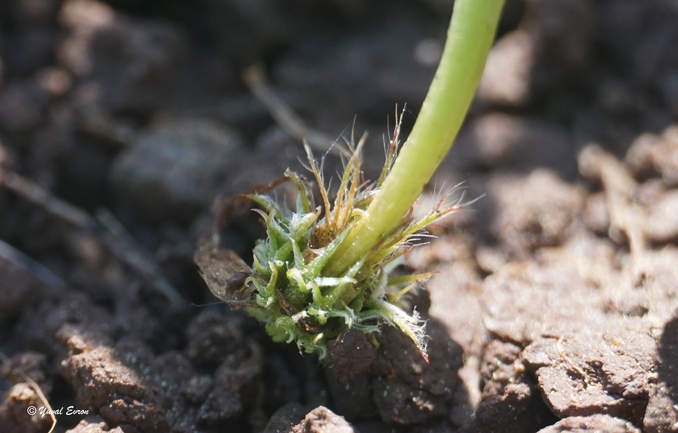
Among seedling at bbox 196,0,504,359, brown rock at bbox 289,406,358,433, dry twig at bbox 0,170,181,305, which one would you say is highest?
seedling at bbox 196,0,504,359

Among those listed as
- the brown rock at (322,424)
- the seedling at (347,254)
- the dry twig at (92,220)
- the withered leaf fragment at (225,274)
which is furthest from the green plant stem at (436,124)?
the dry twig at (92,220)

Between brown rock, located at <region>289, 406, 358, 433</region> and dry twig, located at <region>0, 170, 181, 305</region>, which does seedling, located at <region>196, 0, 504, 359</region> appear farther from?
dry twig, located at <region>0, 170, 181, 305</region>

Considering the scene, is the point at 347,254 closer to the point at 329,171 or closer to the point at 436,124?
the point at 436,124

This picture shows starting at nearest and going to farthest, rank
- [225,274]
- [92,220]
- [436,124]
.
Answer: [436,124]
[225,274]
[92,220]

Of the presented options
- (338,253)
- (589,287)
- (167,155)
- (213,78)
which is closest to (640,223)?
(589,287)

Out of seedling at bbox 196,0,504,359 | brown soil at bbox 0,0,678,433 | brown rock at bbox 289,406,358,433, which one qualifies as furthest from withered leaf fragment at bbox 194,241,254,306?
brown rock at bbox 289,406,358,433

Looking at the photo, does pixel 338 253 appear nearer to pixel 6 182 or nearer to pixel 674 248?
pixel 674 248

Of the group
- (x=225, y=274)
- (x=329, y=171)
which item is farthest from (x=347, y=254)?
(x=329, y=171)
